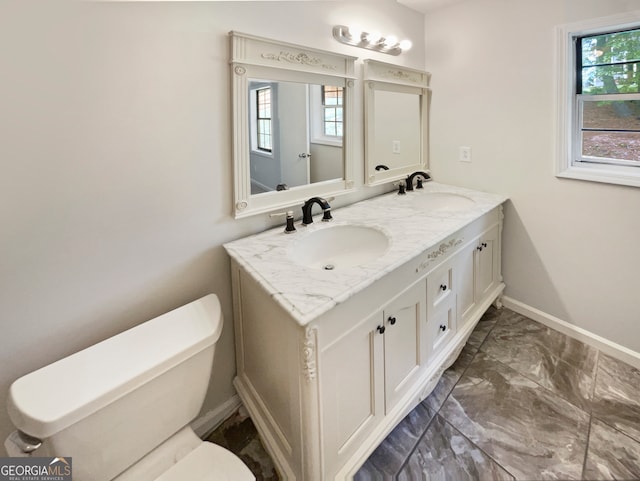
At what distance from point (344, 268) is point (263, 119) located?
762mm

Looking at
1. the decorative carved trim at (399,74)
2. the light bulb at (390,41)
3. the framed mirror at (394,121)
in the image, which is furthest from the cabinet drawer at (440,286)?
the light bulb at (390,41)

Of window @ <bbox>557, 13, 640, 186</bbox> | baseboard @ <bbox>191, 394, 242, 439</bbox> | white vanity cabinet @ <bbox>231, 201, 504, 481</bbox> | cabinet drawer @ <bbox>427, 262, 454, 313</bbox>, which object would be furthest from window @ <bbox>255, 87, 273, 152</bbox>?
window @ <bbox>557, 13, 640, 186</bbox>

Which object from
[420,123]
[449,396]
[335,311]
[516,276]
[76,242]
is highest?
[420,123]

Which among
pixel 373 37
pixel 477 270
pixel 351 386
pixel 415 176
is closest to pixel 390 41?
pixel 373 37

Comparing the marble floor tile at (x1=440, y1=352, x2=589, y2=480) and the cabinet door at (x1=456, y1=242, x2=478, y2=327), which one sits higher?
the cabinet door at (x1=456, y1=242, x2=478, y2=327)

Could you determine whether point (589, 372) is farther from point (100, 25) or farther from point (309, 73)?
point (100, 25)

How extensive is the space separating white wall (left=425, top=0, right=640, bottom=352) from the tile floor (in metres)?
0.36

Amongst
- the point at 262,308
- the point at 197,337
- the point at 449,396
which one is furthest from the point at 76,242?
the point at 449,396

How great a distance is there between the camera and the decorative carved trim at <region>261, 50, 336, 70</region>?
154 centimetres

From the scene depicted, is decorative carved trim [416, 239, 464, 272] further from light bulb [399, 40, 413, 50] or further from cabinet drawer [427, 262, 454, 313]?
light bulb [399, 40, 413, 50]

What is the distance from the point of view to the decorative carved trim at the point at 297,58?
5.07 ft

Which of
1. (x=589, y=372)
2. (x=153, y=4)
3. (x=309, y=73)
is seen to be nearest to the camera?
(x=153, y=4)

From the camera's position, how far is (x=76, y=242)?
3.80 ft

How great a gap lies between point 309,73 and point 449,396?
177cm
